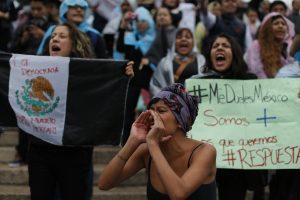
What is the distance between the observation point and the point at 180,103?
3.20 meters

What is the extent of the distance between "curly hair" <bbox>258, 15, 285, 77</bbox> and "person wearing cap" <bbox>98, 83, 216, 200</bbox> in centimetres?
273

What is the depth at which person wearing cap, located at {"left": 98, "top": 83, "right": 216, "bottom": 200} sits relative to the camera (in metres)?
3.03

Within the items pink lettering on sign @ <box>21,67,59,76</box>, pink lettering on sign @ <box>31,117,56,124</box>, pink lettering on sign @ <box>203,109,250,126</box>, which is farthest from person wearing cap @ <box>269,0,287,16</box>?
pink lettering on sign @ <box>31,117,56,124</box>

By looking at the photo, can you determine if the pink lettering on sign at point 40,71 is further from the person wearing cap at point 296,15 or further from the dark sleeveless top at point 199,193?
the person wearing cap at point 296,15

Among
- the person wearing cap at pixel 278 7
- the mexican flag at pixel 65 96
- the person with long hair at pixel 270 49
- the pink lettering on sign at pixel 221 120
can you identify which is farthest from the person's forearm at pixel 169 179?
the person wearing cap at pixel 278 7

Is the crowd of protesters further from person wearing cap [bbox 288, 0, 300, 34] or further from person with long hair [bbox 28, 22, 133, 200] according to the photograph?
person with long hair [bbox 28, 22, 133, 200]

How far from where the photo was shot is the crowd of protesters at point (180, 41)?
5.04 m

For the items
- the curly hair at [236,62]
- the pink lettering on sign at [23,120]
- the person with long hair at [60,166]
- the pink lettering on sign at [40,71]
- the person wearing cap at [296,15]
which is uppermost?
the person wearing cap at [296,15]

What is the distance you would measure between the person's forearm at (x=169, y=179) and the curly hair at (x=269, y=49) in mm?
3029

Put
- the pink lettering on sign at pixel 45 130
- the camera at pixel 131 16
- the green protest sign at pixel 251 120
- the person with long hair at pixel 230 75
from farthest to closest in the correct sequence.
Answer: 1. the camera at pixel 131 16
2. the green protest sign at pixel 251 120
3. the person with long hair at pixel 230 75
4. the pink lettering on sign at pixel 45 130

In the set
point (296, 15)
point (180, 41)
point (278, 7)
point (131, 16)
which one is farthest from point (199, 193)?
point (278, 7)

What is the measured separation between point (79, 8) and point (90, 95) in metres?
1.39

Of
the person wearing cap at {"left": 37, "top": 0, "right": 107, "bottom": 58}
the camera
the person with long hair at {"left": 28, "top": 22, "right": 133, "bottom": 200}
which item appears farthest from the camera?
the camera

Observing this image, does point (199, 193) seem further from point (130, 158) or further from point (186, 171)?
point (130, 158)
